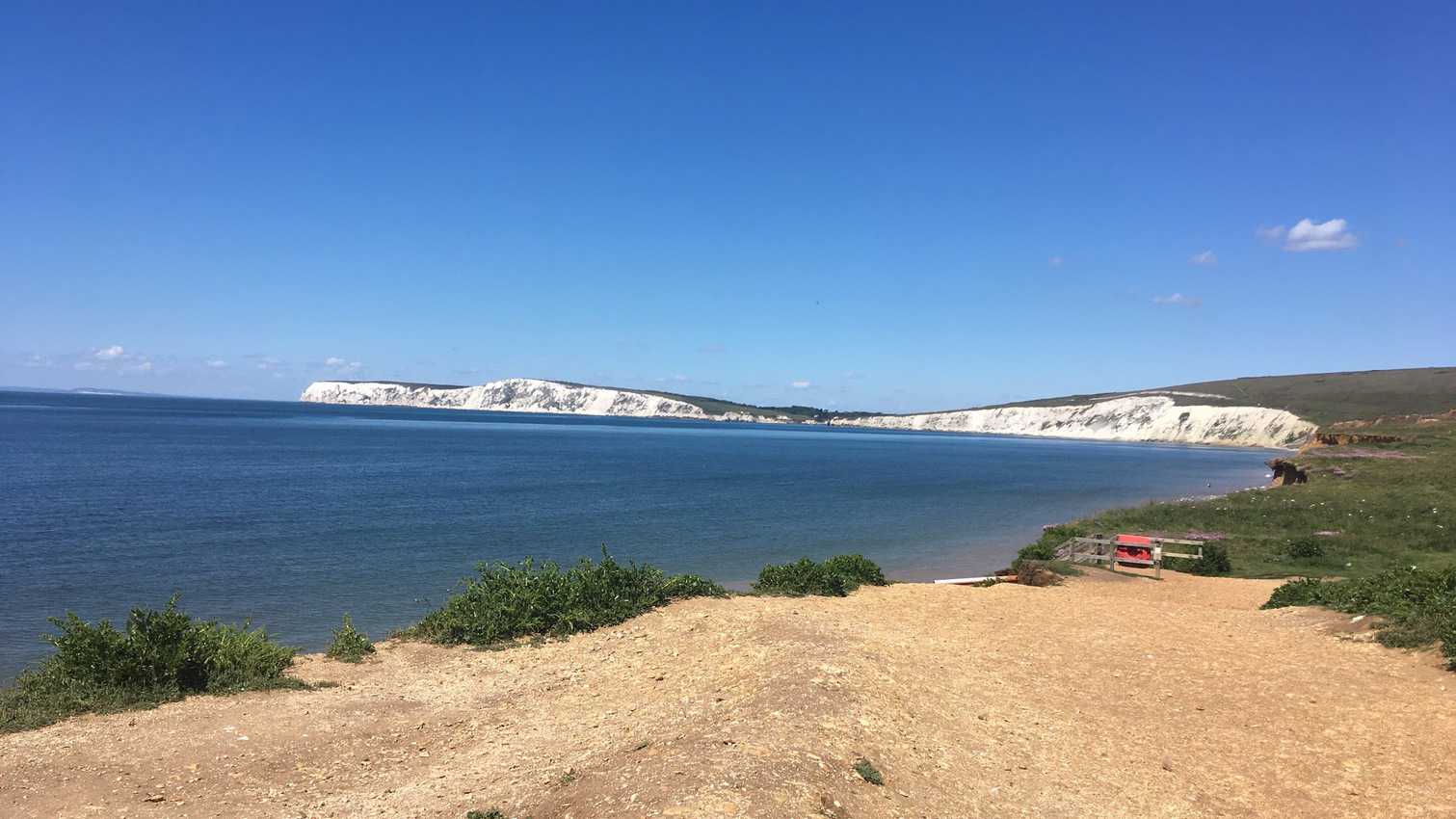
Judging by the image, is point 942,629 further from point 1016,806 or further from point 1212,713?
point 1016,806

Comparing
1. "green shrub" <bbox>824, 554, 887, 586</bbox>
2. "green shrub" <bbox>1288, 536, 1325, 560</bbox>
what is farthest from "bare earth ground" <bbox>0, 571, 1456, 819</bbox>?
"green shrub" <bbox>1288, 536, 1325, 560</bbox>

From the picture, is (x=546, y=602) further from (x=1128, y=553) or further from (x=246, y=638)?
(x=1128, y=553)

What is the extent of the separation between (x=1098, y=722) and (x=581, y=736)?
649 centimetres

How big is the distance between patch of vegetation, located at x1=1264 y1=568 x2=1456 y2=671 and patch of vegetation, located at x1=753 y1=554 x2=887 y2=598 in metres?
8.41

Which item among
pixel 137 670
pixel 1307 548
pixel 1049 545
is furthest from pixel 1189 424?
pixel 137 670

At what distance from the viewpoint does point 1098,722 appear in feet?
32.8

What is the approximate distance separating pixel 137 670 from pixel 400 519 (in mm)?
27154

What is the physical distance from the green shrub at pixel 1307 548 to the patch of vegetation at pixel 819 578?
12.8m

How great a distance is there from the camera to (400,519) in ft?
121

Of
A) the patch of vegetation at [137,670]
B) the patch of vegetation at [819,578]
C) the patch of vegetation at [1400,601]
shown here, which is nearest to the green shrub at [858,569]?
the patch of vegetation at [819,578]

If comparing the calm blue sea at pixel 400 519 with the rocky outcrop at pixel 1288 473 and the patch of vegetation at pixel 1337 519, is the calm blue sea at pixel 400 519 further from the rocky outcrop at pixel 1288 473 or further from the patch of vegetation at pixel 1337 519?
the rocky outcrop at pixel 1288 473

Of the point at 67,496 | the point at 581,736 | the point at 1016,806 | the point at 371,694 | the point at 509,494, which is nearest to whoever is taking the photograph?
the point at 1016,806

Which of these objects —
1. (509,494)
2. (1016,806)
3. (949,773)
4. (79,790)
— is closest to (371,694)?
(79,790)

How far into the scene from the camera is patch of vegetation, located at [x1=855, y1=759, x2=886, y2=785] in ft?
24.9
